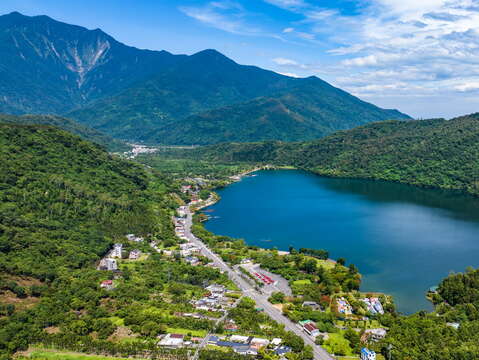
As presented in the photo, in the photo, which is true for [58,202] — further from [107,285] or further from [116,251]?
[107,285]

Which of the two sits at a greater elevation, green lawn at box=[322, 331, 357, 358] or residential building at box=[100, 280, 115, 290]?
green lawn at box=[322, 331, 357, 358]

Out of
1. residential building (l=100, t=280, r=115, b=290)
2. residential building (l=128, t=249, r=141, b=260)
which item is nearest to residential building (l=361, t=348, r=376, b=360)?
residential building (l=100, t=280, r=115, b=290)

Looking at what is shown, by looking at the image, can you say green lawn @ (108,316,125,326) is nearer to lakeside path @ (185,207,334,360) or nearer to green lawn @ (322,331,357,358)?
lakeside path @ (185,207,334,360)

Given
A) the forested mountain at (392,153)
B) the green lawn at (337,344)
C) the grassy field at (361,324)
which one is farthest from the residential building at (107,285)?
the forested mountain at (392,153)

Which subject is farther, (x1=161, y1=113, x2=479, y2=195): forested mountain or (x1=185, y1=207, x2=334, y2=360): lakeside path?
(x1=161, y1=113, x2=479, y2=195): forested mountain

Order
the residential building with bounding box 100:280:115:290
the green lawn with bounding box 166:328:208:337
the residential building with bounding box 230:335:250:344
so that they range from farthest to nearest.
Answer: the residential building with bounding box 100:280:115:290 → the green lawn with bounding box 166:328:208:337 → the residential building with bounding box 230:335:250:344

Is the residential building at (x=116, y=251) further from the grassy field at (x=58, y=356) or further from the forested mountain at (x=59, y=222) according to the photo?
the grassy field at (x=58, y=356)

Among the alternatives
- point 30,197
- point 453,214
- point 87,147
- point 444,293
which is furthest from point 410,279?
point 87,147
